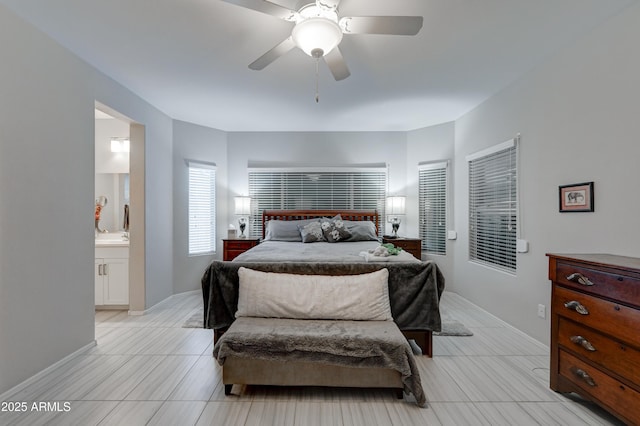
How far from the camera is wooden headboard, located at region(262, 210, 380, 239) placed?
5.23m

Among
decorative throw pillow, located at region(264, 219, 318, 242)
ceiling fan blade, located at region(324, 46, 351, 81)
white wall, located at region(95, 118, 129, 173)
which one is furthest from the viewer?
decorative throw pillow, located at region(264, 219, 318, 242)

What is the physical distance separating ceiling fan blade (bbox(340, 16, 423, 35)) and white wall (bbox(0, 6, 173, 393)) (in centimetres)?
245

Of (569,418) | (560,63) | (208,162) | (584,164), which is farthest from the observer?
(208,162)

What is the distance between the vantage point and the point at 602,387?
182 centimetres

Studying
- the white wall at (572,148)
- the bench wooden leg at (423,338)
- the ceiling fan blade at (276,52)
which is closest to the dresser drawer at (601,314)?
the white wall at (572,148)

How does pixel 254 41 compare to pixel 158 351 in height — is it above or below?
above

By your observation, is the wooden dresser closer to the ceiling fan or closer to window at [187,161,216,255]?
the ceiling fan

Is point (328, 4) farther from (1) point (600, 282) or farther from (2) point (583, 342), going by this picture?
(2) point (583, 342)

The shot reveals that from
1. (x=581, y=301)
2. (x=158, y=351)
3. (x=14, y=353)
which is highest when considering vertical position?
(x=581, y=301)

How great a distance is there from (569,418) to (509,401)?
1.07 ft

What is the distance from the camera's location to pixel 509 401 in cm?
209

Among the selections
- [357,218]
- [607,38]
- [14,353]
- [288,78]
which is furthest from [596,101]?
[14,353]

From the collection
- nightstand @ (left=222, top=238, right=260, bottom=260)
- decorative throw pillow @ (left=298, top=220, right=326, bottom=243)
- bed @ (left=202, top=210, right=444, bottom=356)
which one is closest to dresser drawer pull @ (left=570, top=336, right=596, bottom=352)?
Answer: bed @ (left=202, top=210, right=444, bottom=356)

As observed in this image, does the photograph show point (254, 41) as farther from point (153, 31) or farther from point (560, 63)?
point (560, 63)
